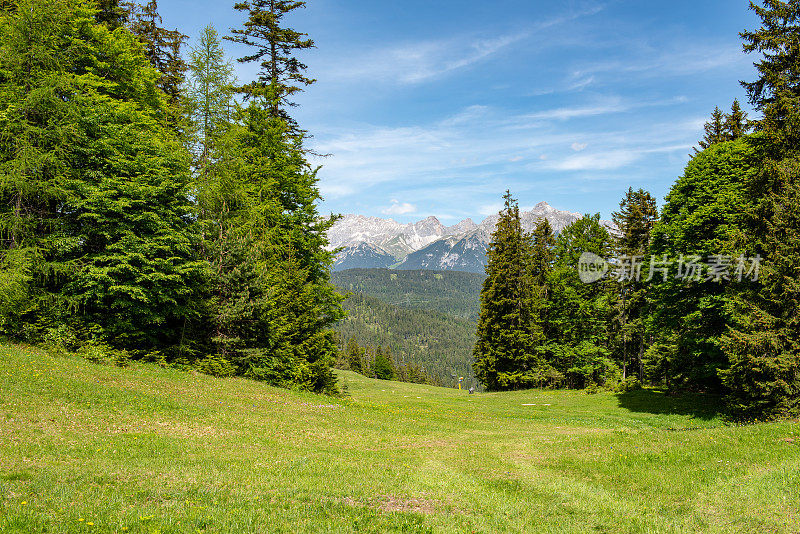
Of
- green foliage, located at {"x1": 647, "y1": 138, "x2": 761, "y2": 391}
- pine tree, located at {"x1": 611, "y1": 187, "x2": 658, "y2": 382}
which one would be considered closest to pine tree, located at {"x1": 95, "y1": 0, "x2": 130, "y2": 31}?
green foliage, located at {"x1": 647, "y1": 138, "x2": 761, "y2": 391}

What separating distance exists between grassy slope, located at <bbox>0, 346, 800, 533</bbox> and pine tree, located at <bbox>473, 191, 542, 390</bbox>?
2498 centimetres

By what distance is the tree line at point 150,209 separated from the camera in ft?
68.1

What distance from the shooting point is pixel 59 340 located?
20.9m

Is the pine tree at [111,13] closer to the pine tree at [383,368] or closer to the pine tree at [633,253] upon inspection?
the pine tree at [633,253]

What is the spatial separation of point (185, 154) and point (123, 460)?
19.0 metres

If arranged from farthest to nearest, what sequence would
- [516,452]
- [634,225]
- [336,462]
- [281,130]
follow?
[634,225] < [281,130] < [516,452] < [336,462]

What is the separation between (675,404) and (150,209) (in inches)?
1372

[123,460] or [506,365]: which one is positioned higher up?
[123,460]

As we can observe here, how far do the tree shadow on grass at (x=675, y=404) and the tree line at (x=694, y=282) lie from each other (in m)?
1.41

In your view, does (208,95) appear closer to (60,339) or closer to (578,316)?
(60,339)

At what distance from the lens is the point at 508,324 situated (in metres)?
47.9

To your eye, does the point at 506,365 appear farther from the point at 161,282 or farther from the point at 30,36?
the point at 30,36

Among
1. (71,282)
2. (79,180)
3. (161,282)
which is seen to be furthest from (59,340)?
(79,180)

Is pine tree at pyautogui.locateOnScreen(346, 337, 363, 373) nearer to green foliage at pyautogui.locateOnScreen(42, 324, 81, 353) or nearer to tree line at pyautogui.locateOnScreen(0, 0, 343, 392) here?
tree line at pyautogui.locateOnScreen(0, 0, 343, 392)
